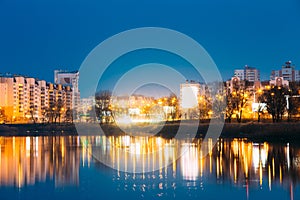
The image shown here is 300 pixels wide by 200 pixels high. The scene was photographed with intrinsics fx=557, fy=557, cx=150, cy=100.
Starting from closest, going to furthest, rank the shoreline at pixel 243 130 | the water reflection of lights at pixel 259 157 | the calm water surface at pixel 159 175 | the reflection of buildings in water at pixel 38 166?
the calm water surface at pixel 159 175 < the reflection of buildings in water at pixel 38 166 < the water reflection of lights at pixel 259 157 < the shoreline at pixel 243 130

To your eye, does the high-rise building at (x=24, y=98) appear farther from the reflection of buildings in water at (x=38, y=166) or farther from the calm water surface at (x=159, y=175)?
the calm water surface at (x=159, y=175)

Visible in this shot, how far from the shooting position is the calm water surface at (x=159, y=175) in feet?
72.2

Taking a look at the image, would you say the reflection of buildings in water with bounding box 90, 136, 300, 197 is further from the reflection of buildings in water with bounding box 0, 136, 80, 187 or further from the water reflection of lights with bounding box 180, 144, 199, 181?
the reflection of buildings in water with bounding box 0, 136, 80, 187

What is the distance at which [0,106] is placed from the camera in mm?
123500

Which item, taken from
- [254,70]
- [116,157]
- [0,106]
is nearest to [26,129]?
[0,106]

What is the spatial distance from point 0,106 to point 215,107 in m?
65.7

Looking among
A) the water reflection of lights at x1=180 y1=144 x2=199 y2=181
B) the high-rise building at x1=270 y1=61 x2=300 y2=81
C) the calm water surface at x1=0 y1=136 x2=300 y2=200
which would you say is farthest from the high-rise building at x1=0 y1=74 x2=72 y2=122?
the calm water surface at x1=0 y1=136 x2=300 y2=200

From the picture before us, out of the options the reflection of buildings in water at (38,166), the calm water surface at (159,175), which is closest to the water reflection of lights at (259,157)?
the calm water surface at (159,175)

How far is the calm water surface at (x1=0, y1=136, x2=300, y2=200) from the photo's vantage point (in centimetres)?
2200

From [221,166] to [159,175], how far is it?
16.0 ft

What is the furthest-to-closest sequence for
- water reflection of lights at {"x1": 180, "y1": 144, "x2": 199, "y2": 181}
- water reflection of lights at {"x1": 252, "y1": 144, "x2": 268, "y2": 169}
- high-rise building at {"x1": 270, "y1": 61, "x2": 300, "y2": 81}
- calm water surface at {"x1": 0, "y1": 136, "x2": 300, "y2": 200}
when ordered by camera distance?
high-rise building at {"x1": 270, "y1": 61, "x2": 300, "y2": 81} → water reflection of lights at {"x1": 252, "y1": 144, "x2": 268, "y2": 169} → water reflection of lights at {"x1": 180, "y1": 144, "x2": 199, "y2": 181} → calm water surface at {"x1": 0, "y1": 136, "x2": 300, "y2": 200}

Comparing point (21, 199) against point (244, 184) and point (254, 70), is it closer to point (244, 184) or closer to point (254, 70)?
point (244, 184)

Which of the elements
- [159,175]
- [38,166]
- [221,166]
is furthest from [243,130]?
[159,175]

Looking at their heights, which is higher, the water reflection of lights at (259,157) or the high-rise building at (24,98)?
the high-rise building at (24,98)
